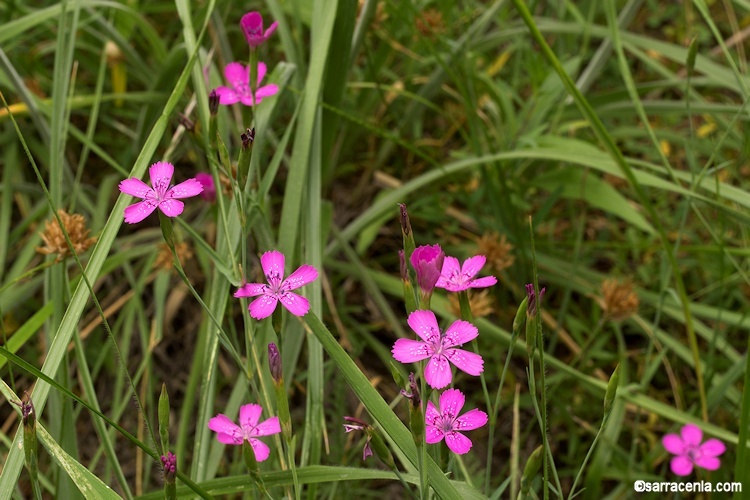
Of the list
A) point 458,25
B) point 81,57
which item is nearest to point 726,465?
point 458,25

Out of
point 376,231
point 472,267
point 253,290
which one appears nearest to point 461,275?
point 472,267

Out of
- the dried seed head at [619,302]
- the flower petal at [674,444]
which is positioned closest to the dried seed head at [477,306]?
the dried seed head at [619,302]

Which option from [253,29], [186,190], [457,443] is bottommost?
[457,443]

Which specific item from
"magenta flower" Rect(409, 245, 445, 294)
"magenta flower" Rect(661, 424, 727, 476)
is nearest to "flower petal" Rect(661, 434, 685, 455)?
"magenta flower" Rect(661, 424, 727, 476)

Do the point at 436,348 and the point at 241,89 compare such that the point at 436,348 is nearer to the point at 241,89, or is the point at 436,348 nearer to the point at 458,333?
the point at 458,333

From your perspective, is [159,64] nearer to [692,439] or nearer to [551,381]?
[551,381]

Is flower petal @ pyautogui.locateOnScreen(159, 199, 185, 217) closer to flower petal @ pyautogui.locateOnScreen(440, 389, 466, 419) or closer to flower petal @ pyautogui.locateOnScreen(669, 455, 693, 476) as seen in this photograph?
flower petal @ pyautogui.locateOnScreen(440, 389, 466, 419)

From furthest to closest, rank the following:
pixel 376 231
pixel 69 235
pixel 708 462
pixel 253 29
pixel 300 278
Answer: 1. pixel 376 231
2. pixel 708 462
3. pixel 69 235
4. pixel 253 29
5. pixel 300 278
